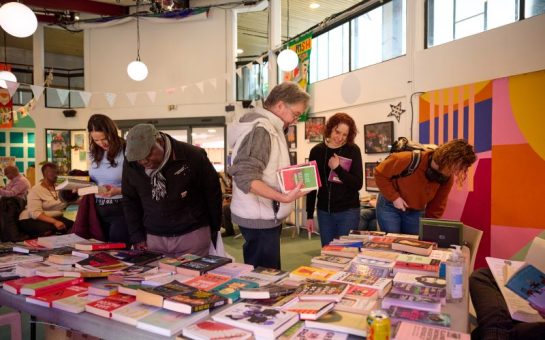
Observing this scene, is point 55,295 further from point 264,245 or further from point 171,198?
point 264,245

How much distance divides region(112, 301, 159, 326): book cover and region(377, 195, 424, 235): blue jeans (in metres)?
1.97

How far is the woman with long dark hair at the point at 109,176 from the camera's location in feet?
8.04

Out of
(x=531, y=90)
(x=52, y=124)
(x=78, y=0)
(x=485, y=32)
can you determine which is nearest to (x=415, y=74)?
(x=485, y=32)

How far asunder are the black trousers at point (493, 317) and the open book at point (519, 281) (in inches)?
1.1

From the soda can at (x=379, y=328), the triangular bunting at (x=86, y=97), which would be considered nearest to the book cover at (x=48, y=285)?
the soda can at (x=379, y=328)

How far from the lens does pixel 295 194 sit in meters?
1.84

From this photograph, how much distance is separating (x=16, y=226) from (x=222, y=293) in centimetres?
416

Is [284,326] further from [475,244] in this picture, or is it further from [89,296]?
[475,244]

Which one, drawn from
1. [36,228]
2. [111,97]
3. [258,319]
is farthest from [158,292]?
[111,97]

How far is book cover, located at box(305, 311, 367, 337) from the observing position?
1.14m

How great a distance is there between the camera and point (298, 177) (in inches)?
75.5

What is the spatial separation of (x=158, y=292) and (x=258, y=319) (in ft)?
1.32

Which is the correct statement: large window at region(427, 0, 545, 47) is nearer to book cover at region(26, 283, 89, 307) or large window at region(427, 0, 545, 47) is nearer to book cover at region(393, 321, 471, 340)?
book cover at region(393, 321, 471, 340)

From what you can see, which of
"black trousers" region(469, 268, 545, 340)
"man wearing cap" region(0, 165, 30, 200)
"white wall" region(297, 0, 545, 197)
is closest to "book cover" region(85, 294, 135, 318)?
"black trousers" region(469, 268, 545, 340)
